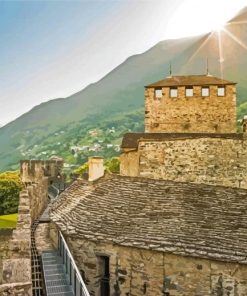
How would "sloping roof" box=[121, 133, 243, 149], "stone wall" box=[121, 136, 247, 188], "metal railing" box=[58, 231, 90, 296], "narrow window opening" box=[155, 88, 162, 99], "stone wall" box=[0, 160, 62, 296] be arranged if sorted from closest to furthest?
"stone wall" box=[0, 160, 62, 296], "metal railing" box=[58, 231, 90, 296], "stone wall" box=[121, 136, 247, 188], "sloping roof" box=[121, 133, 243, 149], "narrow window opening" box=[155, 88, 162, 99]

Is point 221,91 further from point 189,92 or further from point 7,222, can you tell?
point 7,222

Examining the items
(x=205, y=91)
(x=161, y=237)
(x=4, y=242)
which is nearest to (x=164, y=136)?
(x=205, y=91)

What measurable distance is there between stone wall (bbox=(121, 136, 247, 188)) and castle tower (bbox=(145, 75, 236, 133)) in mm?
10118

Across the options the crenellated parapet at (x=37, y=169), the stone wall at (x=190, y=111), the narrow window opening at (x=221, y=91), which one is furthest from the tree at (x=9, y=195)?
the narrow window opening at (x=221, y=91)

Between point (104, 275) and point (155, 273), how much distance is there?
189 cm

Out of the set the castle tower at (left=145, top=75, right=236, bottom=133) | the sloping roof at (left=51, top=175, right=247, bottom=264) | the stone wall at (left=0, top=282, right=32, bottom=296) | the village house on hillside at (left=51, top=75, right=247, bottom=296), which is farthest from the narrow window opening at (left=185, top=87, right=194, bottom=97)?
the stone wall at (left=0, top=282, right=32, bottom=296)

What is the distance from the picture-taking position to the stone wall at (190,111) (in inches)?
1235

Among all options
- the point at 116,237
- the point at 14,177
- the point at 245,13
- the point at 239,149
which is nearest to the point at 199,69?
the point at 245,13

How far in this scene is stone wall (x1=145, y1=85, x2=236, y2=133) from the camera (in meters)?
31.4

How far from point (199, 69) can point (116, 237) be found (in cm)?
14017

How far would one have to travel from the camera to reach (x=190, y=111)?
3155 cm

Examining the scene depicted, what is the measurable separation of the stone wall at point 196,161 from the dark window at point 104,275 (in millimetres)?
7856

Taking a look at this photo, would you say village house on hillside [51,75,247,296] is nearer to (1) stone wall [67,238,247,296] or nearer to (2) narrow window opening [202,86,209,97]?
(1) stone wall [67,238,247,296]

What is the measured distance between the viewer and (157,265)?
41.9ft
